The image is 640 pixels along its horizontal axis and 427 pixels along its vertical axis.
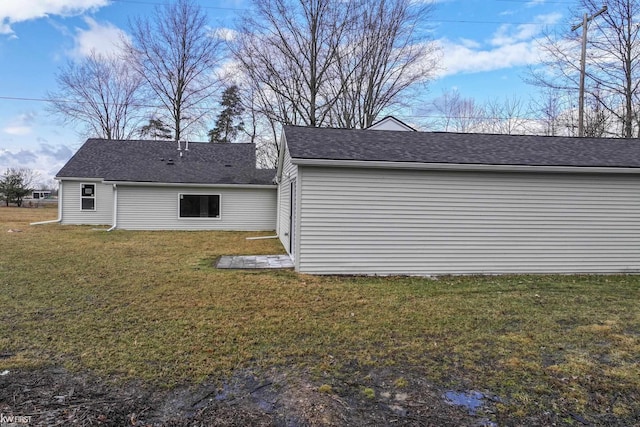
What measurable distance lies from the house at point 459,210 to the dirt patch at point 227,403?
13.8 feet

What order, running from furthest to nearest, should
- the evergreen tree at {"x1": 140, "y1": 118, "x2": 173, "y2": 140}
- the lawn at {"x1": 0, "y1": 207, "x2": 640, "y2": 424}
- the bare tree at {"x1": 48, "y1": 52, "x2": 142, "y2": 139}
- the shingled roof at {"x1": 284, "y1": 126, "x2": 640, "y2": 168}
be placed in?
the evergreen tree at {"x1": 140, "y1": 118, "x2": 173, "y2": 140} → the bare tree at {"x1": 48, "y1": 52, "x2": 142, "y2": 139} → the shingled roof at {"x1": 284, "y1": 126, "x2": 640, "y2": 168} → the lawn at {"x1": 0, "y1": 207, "x2": 640, "y2": 424}

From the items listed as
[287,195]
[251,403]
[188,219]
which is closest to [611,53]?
[287,195]

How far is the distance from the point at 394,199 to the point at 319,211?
1.47 m

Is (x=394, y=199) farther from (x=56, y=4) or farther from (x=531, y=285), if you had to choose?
(x=56, y=4)

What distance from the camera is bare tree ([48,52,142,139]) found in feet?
80.4

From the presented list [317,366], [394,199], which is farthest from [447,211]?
[317,366]

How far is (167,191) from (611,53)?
19.1 m

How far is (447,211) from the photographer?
730 centimetres

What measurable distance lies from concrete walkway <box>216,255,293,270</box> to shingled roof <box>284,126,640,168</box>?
249cm

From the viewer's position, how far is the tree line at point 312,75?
15.9 metres

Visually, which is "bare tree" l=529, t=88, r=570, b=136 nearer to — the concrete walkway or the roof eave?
the roof eave

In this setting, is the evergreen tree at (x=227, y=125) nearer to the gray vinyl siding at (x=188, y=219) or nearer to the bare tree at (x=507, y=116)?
the gray vinyl siding at (x=188, y=219)

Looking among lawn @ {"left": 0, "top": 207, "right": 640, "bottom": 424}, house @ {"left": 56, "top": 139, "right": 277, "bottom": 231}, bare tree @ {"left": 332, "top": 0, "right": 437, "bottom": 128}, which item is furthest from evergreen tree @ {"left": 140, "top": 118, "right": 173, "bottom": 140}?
lawn @ {"left": 0, "top": 207, "right": 640, "bottom": 424}

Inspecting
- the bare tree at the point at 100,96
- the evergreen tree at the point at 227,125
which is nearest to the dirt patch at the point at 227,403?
the bare tree at the point at 100,96
